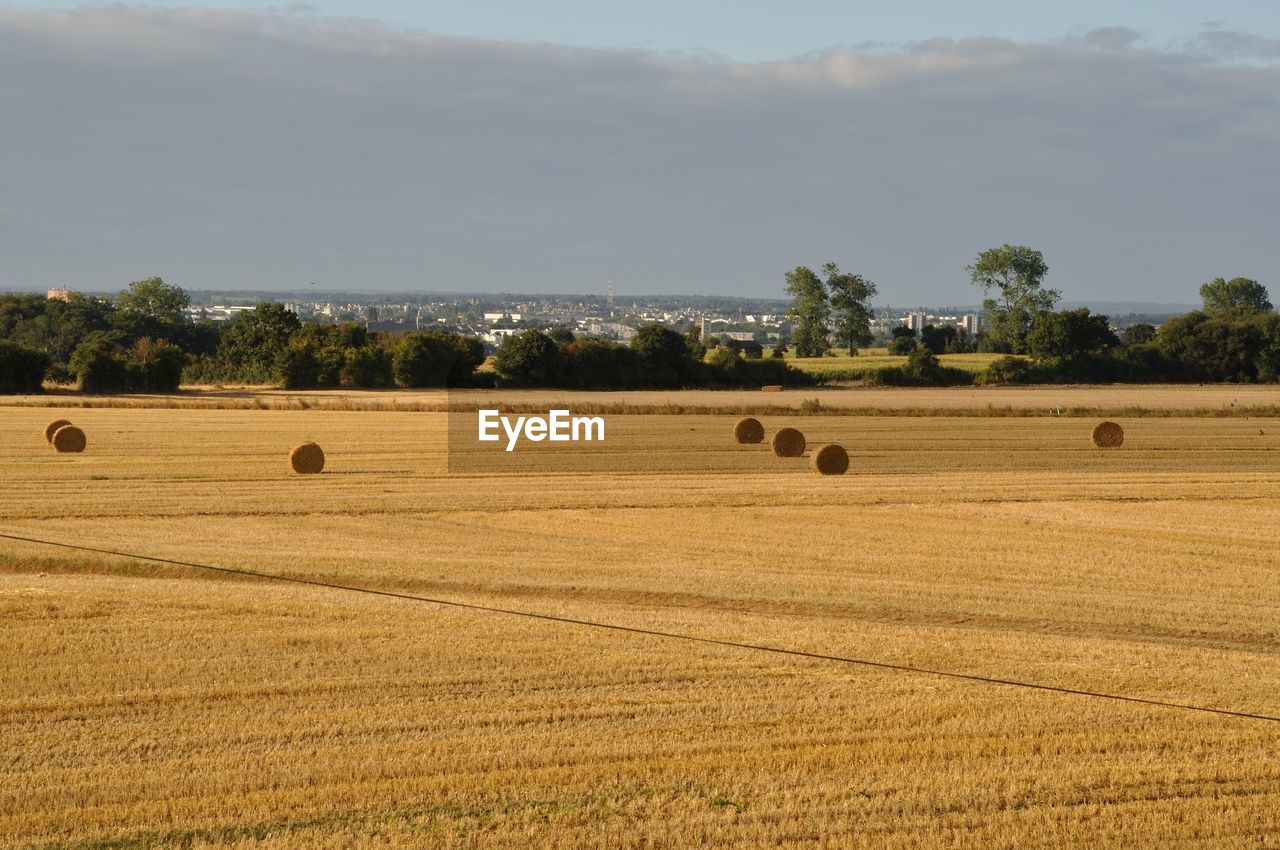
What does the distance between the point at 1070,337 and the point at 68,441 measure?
226 feet

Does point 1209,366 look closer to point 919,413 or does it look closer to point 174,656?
point 919,413

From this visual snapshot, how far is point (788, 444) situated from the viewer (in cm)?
3803

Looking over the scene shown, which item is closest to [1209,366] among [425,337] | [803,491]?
[425,337]

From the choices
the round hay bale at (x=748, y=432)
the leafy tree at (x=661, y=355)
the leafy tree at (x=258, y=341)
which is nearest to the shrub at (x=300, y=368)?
the leafy tree at (x=258, y=341)

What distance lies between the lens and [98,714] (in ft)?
33.3

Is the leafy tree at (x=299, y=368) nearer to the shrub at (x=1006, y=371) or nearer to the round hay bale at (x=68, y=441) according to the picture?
the shrub at (x=1006, y=371)

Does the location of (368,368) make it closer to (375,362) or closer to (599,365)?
(375,362)

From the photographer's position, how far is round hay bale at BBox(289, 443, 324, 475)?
32188 mm

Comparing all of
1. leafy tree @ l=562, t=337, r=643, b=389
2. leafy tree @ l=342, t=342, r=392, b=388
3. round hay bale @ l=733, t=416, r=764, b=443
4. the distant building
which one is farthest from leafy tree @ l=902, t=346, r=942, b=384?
round hay bale @ l=733, t=416, r=764, b=443

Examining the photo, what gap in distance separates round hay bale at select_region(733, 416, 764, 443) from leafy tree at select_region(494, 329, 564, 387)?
116ft

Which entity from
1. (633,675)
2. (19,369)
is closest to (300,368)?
(19,369)

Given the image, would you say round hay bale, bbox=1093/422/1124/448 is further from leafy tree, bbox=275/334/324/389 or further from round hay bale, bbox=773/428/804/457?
leafy tree, bbox=275/334/324/389

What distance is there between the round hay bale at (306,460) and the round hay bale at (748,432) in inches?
567

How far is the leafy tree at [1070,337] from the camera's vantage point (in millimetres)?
89688
